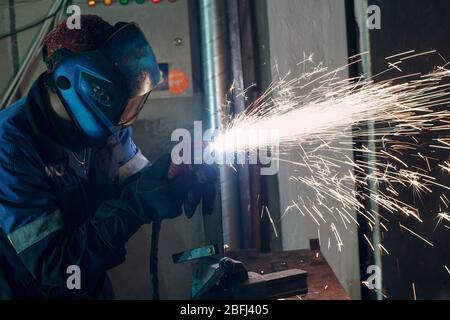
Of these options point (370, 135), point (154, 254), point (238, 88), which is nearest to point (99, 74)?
point (154, 254)

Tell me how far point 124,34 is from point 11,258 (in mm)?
898

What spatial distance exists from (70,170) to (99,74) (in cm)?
41

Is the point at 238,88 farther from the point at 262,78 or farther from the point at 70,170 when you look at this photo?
the point at 70,170

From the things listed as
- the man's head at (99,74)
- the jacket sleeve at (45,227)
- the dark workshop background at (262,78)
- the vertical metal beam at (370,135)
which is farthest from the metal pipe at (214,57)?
the jacket sleeve at (45,227)

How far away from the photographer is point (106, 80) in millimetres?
2150

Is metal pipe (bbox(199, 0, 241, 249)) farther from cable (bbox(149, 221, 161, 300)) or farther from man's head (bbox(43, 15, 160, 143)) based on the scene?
cable (bbox(149, 221, 161, 300))

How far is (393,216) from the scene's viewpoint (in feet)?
7.91

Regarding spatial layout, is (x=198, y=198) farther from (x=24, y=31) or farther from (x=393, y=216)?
(x=24, y=31)

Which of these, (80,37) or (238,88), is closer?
(80,37)

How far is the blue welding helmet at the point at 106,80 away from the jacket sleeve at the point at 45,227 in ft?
0.81

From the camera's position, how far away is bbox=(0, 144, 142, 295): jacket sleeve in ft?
6.89

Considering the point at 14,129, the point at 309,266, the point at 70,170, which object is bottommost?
the point at 309,266

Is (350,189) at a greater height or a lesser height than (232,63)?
lesser

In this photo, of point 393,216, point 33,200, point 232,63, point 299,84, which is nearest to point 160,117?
point 232,63
